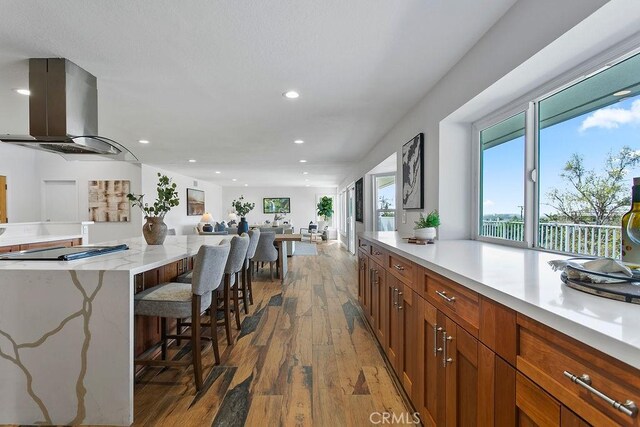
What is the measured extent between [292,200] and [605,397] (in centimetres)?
1333

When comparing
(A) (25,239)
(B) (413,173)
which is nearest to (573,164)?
(B) (413,173)

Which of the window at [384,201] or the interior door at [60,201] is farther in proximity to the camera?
the interior door at [60,201]

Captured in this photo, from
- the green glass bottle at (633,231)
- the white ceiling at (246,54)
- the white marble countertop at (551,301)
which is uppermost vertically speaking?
the white ceiling at (246,54)

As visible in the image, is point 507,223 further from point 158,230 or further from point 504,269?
point 158,230

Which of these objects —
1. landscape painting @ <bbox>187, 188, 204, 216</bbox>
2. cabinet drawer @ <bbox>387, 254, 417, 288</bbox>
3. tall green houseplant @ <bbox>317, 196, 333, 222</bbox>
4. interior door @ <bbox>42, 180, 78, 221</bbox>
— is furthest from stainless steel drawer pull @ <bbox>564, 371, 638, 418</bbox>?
tall green houseplant @ <bbox>317, 196, 333, 222</bbox>

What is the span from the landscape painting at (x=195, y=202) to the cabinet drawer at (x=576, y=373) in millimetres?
10190

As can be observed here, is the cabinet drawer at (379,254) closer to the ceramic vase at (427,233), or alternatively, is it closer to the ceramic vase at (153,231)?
the ceramic vase at (427,233)

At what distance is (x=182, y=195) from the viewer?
9.41 m

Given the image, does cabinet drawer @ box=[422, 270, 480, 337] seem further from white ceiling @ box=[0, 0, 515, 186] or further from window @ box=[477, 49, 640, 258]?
white ceiling @ box=[0, 0, 515, 186]

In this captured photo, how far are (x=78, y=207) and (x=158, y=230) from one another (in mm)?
5835

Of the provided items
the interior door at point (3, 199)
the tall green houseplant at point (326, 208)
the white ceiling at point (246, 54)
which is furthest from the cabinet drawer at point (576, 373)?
the tall green houseplant at point (326, 208)

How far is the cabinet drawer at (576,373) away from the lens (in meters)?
0.58

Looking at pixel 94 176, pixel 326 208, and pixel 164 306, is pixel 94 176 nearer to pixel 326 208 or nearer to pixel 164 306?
pixel 164 306

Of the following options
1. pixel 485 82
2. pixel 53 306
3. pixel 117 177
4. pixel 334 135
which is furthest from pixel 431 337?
pixel 117 177
